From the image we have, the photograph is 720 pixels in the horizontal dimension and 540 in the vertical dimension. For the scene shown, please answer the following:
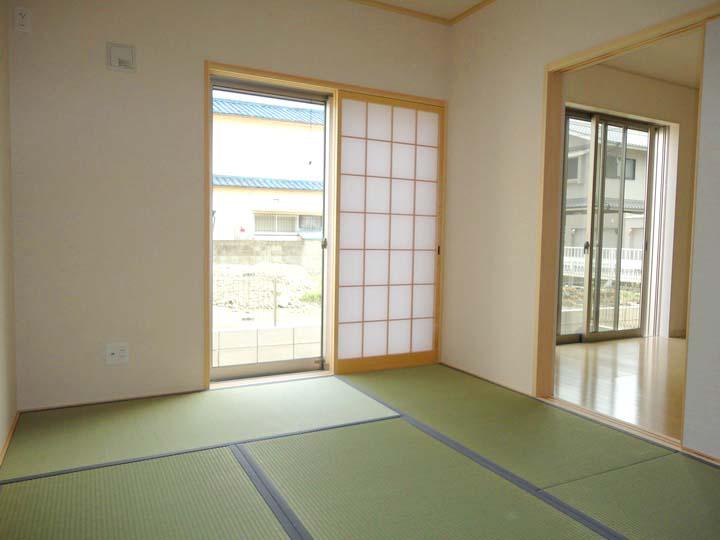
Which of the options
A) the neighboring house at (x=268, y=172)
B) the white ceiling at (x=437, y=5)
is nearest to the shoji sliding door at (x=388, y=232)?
the neighboring house at (x=268, y=172)

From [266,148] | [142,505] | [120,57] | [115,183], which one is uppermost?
[120,57]

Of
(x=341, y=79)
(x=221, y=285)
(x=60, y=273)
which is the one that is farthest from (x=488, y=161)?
(x=60, y=273)

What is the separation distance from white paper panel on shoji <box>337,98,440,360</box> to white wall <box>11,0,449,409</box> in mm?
894

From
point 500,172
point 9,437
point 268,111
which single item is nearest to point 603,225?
point 500,172

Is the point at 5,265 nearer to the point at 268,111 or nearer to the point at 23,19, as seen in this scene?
the point at 23,19

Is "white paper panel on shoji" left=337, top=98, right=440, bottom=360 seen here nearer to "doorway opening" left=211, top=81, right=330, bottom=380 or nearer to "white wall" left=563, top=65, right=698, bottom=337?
"doorway opening" left=211, top=81, right=330, bottom=380

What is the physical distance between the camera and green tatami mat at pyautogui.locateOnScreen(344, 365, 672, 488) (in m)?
2.58

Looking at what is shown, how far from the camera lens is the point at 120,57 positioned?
3340 mm

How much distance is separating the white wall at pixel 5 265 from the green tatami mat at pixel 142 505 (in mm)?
615

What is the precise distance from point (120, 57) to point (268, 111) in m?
1.14

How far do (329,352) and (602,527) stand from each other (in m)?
2.55

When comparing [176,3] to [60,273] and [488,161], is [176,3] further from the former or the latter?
[488,161]

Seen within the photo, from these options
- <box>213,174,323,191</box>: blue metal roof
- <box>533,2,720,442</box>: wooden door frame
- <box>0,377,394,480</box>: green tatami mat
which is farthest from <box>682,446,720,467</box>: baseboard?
<box>213,174,323,191</box>: blue metal roof

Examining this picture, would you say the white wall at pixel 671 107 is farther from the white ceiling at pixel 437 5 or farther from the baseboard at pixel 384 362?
the baseboard at pixel 384 362
